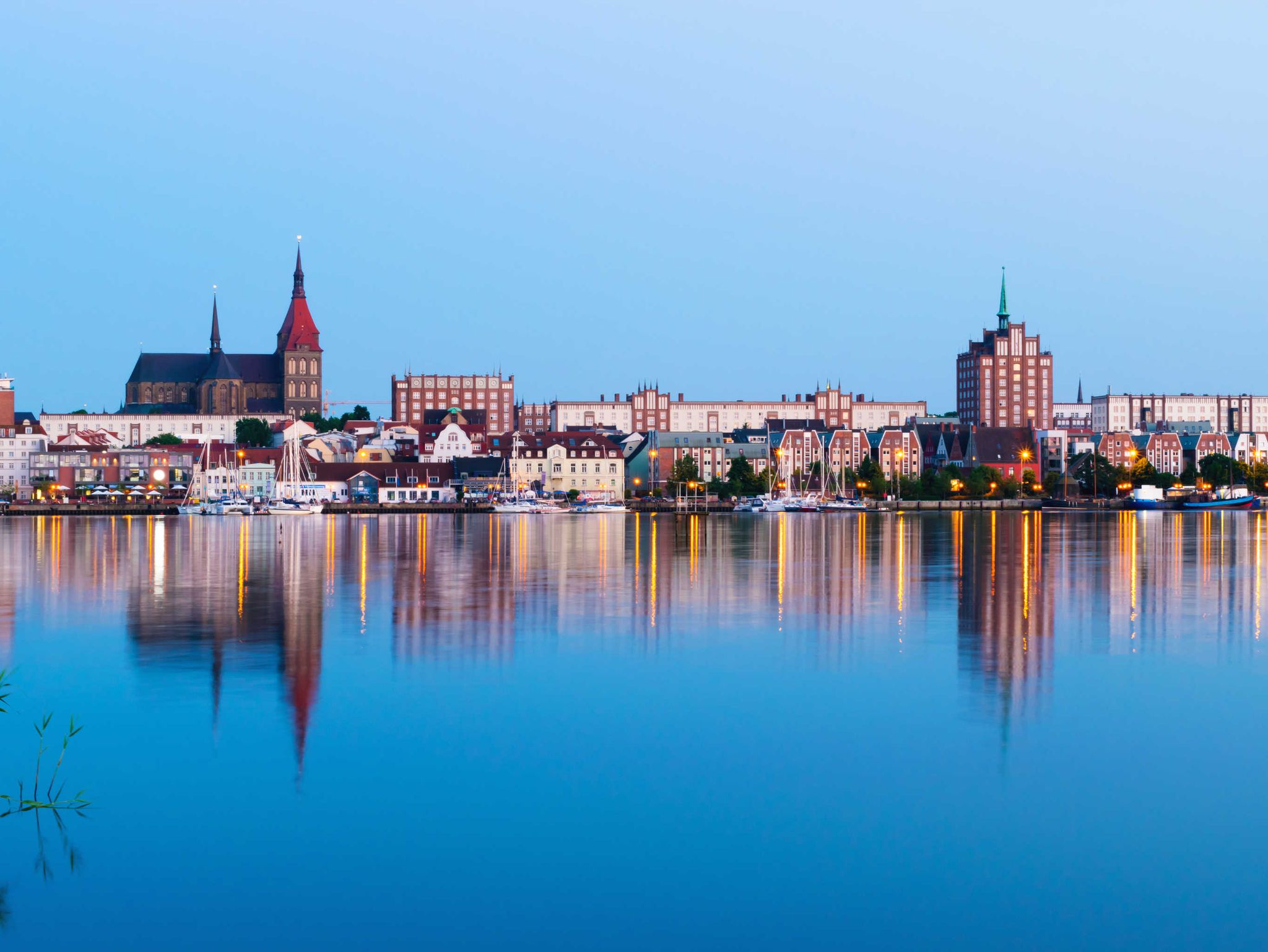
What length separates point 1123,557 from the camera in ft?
139

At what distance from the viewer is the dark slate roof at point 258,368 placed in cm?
17112

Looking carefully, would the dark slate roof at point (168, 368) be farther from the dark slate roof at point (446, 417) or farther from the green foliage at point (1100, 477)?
the green foliage at point (1100, 477)

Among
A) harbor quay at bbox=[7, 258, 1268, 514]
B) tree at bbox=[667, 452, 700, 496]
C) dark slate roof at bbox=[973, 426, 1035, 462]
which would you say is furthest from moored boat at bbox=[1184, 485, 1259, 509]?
tree at bbox=[667, 452, 700, 496]

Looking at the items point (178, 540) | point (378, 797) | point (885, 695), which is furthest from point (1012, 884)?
point (178, 540)

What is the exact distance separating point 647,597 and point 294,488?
8417cm

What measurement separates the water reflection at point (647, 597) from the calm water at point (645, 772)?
0.16 meters

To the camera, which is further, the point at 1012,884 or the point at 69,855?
Answer: the point at 69,855

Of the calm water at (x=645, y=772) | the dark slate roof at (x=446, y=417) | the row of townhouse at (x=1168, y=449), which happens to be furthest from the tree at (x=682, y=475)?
the calm water at (x=645, y=772)

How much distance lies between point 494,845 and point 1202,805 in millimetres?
5757

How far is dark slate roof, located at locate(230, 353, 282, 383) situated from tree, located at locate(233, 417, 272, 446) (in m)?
20.0

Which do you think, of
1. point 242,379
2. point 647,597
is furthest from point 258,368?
point 647,597

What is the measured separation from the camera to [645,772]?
12.8 m

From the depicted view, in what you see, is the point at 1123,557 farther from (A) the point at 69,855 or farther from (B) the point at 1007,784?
(A) the point at 69,855

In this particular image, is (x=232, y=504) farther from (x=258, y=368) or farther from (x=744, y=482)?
(x=258, y=368)
